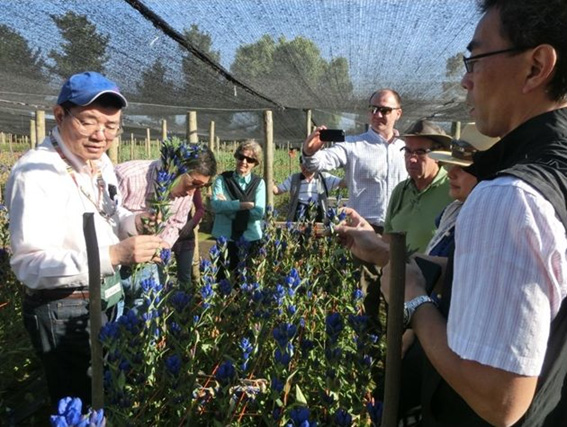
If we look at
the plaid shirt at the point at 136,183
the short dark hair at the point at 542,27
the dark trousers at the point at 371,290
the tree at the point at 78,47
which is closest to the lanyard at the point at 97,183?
the plaid shirt at the point at 136,183

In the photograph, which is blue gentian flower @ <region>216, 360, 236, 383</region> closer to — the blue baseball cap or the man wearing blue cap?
the man wearing blue cap

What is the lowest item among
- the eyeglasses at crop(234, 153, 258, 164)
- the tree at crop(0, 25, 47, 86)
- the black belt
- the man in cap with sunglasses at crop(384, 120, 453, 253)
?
the black belt

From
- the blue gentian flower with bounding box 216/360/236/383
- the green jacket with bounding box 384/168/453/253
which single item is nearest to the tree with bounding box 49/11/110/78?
the green jacket with bounding box 384/168/453/253

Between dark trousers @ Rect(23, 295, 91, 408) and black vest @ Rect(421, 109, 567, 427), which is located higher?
black vest @ Rect(421, 109, 567, 427)

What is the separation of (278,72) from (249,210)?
93.2 inches

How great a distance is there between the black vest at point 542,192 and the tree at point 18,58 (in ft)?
13.9

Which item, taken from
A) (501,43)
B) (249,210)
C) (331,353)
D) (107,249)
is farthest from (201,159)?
(501,43)

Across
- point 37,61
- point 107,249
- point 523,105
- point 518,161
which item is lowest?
point 107,249

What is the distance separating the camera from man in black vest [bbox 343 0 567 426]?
0.76 m

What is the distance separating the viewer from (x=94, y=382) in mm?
1384

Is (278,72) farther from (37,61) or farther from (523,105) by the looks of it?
(523,105)

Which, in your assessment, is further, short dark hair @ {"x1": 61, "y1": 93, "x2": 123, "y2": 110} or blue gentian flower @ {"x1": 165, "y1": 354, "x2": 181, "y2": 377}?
short dark hair @ {"x1": 61, "y1": 93, "x2": 123, "y2": 110}

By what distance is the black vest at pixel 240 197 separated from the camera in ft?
14.4

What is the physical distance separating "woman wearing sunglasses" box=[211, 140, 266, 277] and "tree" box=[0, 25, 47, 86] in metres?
2.13
